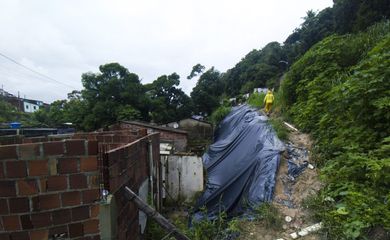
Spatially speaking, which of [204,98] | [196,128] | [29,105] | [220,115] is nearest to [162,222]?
[220,115]

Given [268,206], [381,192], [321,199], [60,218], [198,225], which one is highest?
[60,218]

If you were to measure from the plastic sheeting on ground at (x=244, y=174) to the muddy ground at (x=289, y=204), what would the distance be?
20 centimetres

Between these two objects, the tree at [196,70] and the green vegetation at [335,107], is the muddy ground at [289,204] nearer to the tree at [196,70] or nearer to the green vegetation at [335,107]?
the green vegetation at [335,107]

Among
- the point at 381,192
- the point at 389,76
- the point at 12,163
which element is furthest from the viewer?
the point at 389,76

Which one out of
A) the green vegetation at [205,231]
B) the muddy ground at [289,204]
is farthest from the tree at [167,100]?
the green vegetation at [205,231]

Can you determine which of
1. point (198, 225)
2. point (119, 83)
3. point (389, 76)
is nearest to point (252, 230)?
point (198, 225)

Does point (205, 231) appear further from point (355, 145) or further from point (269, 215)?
point (355, 145)

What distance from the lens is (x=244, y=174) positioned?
246 inches

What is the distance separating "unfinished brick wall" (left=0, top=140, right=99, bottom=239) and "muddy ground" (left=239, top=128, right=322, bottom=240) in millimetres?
3112

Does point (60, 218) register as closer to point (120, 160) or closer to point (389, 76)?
point (120, 160)

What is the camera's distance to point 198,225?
453 centimetres

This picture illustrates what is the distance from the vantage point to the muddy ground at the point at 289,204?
4.00m

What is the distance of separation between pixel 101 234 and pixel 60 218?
325 mm

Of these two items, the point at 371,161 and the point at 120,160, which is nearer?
the point at 120,160
